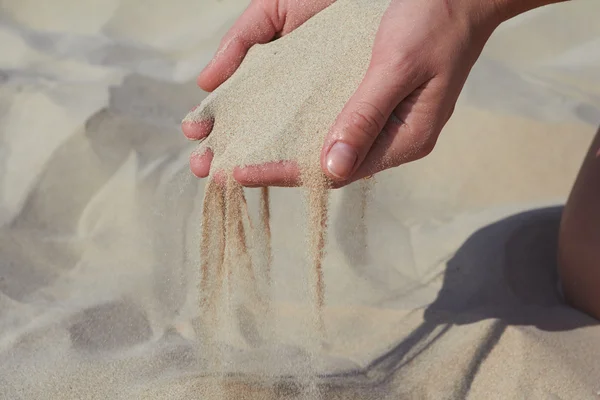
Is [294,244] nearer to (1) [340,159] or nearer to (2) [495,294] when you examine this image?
(2) [495,294]

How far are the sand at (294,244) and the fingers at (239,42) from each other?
0.35 meters

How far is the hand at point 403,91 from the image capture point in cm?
120

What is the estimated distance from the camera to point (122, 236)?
1993 mm

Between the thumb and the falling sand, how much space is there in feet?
0.16

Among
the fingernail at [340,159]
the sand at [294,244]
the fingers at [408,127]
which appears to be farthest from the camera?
the sand at [294,244]

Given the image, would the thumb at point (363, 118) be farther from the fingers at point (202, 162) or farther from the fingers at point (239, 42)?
the fingers at point (239, 42)

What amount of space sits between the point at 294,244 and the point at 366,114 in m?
0.87

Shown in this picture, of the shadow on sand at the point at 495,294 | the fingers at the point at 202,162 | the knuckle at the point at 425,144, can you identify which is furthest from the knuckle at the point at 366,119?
the shadow on sand at the point at 495,294

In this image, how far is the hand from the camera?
3.95 ft

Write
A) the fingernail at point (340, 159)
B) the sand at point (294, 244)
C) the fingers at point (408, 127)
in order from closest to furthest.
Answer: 1. the fingernail at point (340, 159)
2. the fingers at point (408, 127)
3. the sand at point (294, 244)

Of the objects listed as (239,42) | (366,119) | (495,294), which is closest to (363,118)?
(366,119)

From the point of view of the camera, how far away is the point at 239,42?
1619 mm

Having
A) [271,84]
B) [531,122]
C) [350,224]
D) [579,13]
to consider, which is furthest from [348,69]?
[579,13]

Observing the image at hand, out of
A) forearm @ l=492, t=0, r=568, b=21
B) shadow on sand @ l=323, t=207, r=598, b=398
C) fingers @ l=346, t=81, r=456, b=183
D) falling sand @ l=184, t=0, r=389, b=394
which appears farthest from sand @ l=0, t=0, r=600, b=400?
forearm @ l=492, t=0, r=568, b=21
